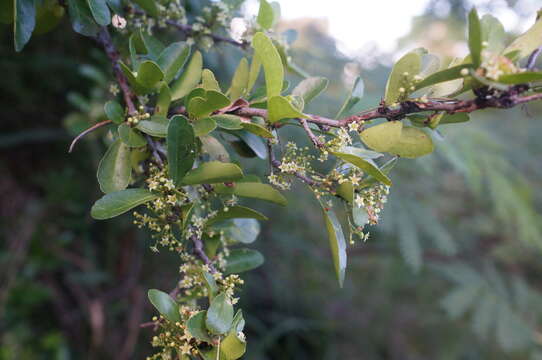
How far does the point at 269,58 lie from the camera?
0.65m

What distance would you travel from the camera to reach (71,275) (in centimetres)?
238

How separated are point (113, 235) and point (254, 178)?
1.91 meters

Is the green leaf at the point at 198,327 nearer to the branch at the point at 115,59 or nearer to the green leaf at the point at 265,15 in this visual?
the branch at the point at 115,59

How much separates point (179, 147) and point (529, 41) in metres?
0.52

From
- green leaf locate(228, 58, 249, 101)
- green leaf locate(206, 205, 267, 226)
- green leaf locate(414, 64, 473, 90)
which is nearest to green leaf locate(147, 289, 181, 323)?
green leaf locate(206, 205, 267, 226)

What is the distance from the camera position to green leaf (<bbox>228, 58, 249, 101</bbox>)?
0.80 m

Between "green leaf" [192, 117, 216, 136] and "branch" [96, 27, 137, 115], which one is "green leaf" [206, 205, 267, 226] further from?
"branch" [96, 27, 137, 115]

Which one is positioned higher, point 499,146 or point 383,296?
point 499,146

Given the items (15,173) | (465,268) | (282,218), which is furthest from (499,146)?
(15,173)

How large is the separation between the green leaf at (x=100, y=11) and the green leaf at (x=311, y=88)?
36 centimetres

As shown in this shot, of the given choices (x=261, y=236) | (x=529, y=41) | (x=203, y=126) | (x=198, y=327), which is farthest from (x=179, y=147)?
(x=261, y=236)

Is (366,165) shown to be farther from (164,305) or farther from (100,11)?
(100,11)

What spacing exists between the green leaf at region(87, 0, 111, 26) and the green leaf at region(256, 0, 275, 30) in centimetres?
28

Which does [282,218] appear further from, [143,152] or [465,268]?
[143,152]
